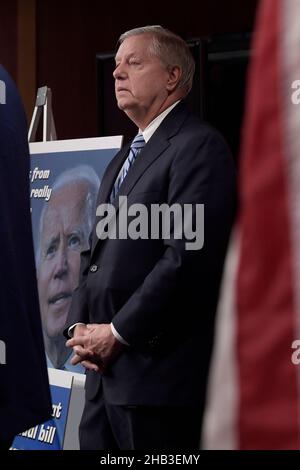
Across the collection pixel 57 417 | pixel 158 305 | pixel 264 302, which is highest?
pixel 158 305

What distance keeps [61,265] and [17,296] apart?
1632mm

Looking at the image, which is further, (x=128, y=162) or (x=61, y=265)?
(x=61, y=265)

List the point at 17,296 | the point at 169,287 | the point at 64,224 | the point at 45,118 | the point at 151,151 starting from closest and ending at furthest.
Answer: the point at 17,296 < the point at 169,287 < the point at 151,151 < the point at 64,224 < the point at 45,118

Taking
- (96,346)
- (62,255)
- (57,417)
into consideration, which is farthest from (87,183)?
(96,346)

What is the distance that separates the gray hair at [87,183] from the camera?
3.04 metres

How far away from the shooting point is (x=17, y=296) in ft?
4.78

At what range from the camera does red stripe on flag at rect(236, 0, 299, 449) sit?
0.61 m

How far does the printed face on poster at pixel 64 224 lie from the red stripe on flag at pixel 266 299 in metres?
2.34

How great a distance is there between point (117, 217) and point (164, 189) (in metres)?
0.14

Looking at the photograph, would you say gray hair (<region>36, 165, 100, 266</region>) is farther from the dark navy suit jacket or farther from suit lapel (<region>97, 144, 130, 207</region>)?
the dark navy suit jacket

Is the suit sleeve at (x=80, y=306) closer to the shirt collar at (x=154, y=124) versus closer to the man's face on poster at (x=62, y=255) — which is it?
the shirt collar at (x=154, y=124)

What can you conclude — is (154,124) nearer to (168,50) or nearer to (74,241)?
(168,50)

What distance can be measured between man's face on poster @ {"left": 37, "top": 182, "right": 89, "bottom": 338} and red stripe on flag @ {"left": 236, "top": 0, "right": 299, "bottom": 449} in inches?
96.0

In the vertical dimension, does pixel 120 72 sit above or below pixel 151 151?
above
